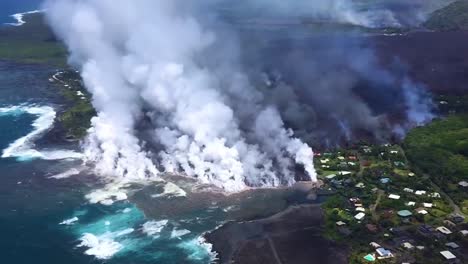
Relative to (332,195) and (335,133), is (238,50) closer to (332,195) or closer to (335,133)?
(335,133)

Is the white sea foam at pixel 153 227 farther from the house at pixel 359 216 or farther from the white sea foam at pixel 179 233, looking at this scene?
the house at pixel 359 216

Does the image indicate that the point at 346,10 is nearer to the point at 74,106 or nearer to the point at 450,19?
the point at 450,19

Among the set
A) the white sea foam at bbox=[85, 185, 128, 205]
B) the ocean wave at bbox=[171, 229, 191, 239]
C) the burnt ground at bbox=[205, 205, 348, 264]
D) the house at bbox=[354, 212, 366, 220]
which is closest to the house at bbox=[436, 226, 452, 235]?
the house at bbox=[354, 212, 366, 220]

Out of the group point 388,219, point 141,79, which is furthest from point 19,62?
point 388,219

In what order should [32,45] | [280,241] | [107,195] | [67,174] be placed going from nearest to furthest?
[280,241]
[107,195]
[67,174]
[32,45]

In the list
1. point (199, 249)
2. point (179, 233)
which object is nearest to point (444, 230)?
point (199, 249)

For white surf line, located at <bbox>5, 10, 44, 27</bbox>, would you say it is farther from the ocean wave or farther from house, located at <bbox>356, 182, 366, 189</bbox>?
house, located at <bbox>356, 182, 366, 189</bbox>

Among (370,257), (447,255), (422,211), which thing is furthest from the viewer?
(422,211)
